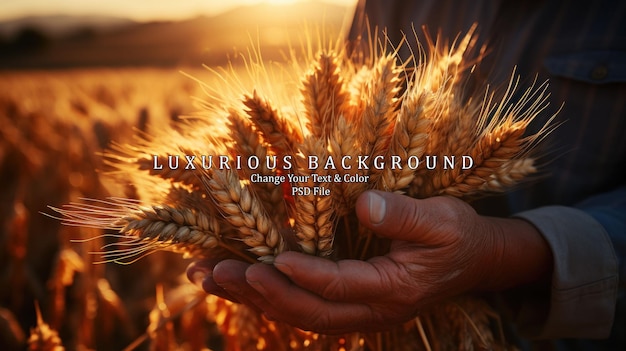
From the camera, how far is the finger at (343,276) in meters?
0.87

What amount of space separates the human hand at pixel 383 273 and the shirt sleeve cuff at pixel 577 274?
160 mm

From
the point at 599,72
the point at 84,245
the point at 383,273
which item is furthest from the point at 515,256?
the point at 84,245

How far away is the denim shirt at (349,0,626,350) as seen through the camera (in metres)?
1.17

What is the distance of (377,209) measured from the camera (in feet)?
2.71

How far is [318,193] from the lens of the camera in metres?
0.83

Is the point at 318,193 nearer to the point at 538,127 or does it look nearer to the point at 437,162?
the point at 437,162

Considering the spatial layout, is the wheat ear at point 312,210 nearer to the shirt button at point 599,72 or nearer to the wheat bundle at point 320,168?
the wheat bundle at point 320,168

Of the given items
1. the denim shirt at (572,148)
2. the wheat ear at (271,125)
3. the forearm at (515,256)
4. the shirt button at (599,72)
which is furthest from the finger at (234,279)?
the shirt button at (599,72)

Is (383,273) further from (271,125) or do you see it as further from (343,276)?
(271,125)

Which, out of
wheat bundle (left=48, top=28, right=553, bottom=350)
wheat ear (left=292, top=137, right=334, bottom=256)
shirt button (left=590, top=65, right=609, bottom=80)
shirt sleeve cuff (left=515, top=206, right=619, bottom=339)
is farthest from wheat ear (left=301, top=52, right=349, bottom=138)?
shirt button (left=590, top=65, right=609, bottom=80)

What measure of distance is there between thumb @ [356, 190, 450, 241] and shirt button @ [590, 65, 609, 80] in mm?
806

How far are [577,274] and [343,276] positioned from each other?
641 millimetres

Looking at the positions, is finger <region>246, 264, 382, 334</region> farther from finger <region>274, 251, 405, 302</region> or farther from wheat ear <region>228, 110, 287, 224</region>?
wheat ear <region>228, 110, 287, 224</region>

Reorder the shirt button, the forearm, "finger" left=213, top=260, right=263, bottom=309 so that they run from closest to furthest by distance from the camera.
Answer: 1. "finger" left=213, top=260, right=263, bottom=309
2. the forearm
3. the shirt button
